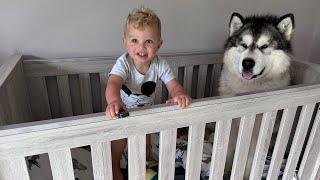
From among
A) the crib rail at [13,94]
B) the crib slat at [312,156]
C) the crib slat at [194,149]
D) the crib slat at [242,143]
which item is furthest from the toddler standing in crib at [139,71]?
the crib slat at [312,156]

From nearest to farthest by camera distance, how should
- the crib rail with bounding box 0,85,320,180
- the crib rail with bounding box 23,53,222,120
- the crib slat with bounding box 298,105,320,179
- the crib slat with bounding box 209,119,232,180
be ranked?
1. the crib rail with bounding box 0,85,320,180
2. the crib slat with bounding box 209,119,232,180
3. the crib slat with bounding box 298,105,320,179
4. the crib rail with bounding box 23,53,222,120

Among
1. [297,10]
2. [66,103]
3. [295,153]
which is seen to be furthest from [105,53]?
[297,10]

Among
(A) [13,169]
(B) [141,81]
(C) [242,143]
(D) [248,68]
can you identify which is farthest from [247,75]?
(A) [13,169]

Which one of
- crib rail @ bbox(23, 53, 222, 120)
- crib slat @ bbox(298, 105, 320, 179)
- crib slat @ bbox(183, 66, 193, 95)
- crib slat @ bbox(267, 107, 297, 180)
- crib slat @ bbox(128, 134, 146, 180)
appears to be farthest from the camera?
crib slat @ bbox(183, 66, 193, 95)

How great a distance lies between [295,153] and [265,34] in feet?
1.59

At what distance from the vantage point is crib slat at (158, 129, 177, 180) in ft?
2.52

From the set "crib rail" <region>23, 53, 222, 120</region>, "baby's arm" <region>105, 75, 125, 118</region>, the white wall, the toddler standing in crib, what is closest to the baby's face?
the toddler standing in crib

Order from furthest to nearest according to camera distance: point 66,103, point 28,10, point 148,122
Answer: point 66,103, point 28,10, point 148,122

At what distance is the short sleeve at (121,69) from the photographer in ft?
3.05

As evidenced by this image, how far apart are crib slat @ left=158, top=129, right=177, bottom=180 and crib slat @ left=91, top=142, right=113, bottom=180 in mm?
150

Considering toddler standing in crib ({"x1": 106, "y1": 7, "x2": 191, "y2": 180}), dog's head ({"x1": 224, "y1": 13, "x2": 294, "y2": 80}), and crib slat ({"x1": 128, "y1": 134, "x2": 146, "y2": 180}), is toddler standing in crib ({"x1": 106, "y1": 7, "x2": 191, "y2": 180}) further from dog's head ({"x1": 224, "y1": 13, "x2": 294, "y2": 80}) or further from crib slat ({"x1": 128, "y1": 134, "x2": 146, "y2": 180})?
dog's head ({"x1": 224, "y1": 13, "x2": 294, "y2": 80})

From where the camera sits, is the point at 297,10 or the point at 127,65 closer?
the point at 127,65

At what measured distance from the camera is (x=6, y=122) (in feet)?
2.81

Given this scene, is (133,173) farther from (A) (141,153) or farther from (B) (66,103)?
(B) (66,103)
